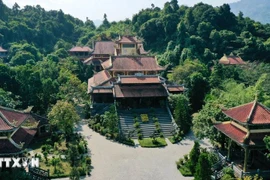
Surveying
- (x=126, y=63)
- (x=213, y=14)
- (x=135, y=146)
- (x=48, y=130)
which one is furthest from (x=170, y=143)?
(x=213, y=14)

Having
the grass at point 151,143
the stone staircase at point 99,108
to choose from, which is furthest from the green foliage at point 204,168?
the stone staircase at point 99,108

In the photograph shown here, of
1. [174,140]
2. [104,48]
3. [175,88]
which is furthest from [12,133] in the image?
[104,48]

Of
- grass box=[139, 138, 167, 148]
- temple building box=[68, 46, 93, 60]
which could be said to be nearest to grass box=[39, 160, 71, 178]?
grass box=[139, 138, 167, 148]

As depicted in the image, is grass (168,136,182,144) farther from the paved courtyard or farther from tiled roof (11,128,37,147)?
tiled roof (11,128,37,147)

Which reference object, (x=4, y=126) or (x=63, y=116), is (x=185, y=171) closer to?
(x=63, y=116)

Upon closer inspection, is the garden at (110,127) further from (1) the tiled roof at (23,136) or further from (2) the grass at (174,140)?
(1) the tiled roof at (23,136)

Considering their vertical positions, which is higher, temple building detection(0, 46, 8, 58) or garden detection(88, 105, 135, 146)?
temple building detection(0, 46, 8, 58)
